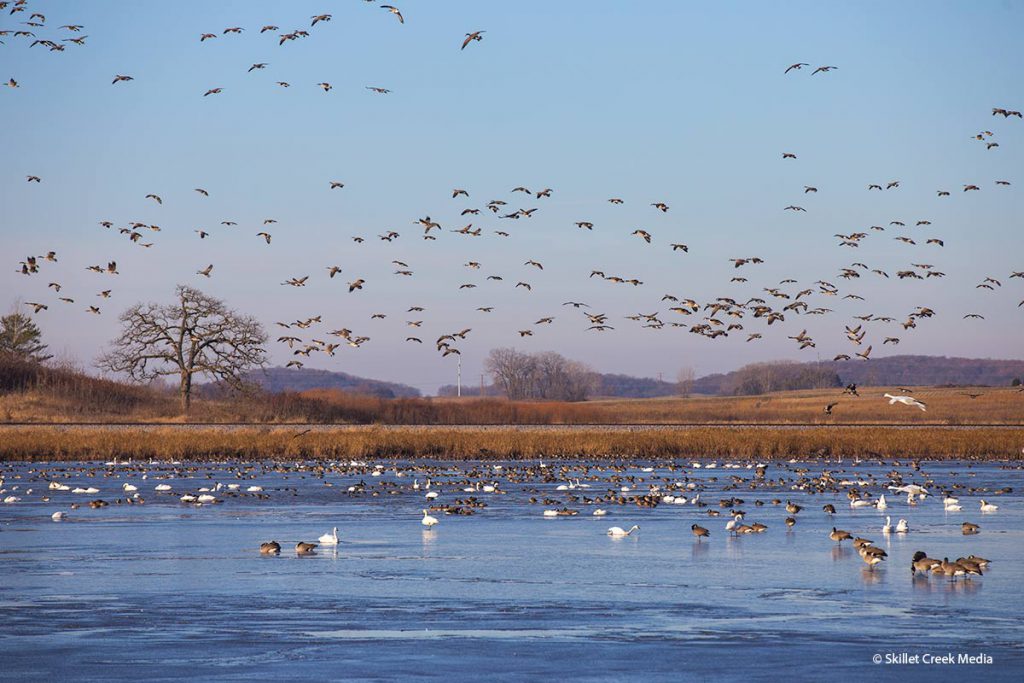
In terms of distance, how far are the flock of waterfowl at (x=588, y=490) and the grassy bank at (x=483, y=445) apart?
12.1ft

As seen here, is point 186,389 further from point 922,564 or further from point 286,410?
point 922,564

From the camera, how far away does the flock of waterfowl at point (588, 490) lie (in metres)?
24.4

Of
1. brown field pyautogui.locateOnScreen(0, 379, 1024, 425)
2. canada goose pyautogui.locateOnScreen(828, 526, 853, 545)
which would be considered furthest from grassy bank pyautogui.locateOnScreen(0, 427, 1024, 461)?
canada goose pyautogui.locateOnScreen(828, 526, 853, 545)

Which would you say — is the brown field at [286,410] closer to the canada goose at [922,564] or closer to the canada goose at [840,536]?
the canada goose at [840,536]

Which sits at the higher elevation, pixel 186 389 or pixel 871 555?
pixel 186 389

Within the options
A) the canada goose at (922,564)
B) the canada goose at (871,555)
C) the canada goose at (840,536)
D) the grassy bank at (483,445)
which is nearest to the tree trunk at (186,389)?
the grassy bank at (483,445)

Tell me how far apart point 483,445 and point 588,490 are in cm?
1803

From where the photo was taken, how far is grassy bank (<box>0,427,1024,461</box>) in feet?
161

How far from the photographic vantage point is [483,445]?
5128 centimetres

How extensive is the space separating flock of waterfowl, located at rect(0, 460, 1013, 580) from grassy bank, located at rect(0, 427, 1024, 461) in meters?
3.68

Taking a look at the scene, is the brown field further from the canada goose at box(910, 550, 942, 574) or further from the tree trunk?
the canada goose at box(910, 550, 942, 574)

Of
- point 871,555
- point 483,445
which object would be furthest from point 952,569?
point 483,445

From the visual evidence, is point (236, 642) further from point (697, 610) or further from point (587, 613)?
point (697, 610)

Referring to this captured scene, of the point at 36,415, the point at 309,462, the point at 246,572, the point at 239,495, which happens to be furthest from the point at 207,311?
the point at 246,572
